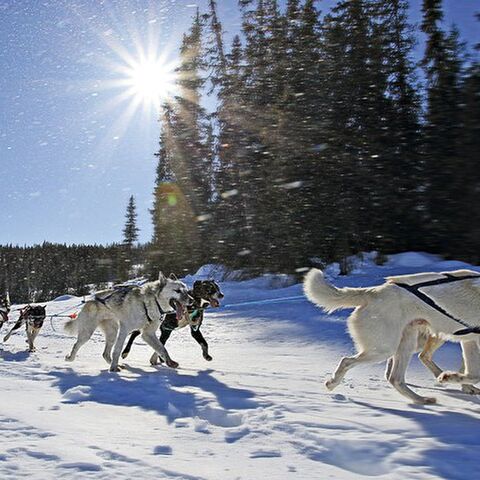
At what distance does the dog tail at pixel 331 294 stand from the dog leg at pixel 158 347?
2.98 meters

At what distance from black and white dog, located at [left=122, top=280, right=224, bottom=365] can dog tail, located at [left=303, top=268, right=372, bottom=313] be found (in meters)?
3.17

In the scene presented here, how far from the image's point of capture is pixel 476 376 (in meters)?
4.64

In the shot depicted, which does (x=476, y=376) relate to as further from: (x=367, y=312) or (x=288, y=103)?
(x=288, y=103)

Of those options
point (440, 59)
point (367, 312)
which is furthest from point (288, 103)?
point (367, 312)

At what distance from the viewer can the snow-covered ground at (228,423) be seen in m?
2.55

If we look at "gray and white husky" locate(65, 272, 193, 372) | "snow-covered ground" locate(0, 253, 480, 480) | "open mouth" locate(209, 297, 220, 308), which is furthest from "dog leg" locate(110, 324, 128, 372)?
"open mouth" locate(209, 297, 220, 308)

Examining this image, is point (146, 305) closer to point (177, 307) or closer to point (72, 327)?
point (177, 307)

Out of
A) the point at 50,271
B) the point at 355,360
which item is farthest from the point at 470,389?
the point at 50,271

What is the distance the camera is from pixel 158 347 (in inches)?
285

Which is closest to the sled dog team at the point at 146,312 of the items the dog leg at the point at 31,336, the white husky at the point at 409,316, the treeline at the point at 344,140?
the dog leg at the point at 31,336

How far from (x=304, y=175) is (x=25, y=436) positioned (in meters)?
14.0

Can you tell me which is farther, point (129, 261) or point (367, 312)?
point (129, 261)

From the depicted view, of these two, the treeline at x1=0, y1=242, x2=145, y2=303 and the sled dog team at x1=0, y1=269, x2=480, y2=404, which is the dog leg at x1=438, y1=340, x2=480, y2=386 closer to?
the sled dog team at x1=0, y1=269, x2=480, y2=404

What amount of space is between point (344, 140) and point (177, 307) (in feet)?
35.2
